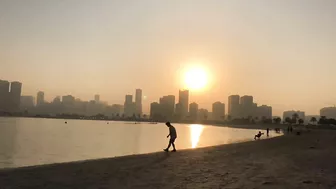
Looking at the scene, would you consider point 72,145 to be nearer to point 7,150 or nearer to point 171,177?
point 7,150

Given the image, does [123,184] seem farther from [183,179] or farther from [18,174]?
[18,174]

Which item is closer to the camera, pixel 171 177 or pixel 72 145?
pixel 171 177

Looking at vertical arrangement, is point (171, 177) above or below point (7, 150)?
above

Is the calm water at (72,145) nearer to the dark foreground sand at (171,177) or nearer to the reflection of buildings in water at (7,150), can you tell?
the reflection of buildings in water at (7,150)

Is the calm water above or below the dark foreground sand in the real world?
below

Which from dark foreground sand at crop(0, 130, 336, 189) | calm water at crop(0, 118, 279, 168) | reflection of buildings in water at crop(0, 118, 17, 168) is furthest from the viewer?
calm water at crop(0, 118, 279, 168)

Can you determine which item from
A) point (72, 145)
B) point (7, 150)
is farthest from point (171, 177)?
point (72, 145)

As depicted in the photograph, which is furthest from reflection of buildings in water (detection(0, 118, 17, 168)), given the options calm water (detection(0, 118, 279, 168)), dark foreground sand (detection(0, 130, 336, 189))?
dark foreground sand (detection(0, 130, 336, 189))

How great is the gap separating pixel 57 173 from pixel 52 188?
3.09 metres

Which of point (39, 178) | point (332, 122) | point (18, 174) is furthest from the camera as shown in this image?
point (332, 122)

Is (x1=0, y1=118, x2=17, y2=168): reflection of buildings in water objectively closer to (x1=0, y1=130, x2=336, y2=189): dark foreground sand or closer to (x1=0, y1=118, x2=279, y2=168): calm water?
(x1=0, y1=118, x2=279, y2=168): calm water

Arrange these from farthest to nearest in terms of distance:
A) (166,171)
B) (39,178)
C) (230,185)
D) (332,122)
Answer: (332,122)
(166,171)
(39,178)
(230,185)

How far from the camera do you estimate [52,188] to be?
1002 centimetres

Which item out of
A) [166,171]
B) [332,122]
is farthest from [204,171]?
[332,122]
